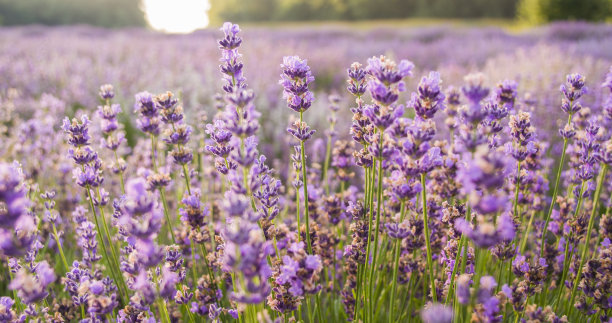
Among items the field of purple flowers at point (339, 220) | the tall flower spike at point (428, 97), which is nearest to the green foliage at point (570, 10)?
the field of purple flowers at point (339, 220)

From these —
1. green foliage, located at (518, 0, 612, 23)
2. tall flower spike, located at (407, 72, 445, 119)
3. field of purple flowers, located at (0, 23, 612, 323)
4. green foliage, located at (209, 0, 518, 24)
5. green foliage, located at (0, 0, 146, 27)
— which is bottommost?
field of purple flowers, located at (0, 23, 612, 323)

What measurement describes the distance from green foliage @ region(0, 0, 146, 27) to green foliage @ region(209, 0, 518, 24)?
16.2m

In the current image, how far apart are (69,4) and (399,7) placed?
30.1 metres

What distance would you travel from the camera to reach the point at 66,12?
29453 millimetres

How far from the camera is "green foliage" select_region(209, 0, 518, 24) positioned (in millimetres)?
40750

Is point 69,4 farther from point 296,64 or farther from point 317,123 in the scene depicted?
point 296,64

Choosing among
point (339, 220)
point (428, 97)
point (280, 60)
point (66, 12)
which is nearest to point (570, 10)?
point (280, 60)

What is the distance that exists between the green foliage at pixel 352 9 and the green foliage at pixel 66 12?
16.2 meters

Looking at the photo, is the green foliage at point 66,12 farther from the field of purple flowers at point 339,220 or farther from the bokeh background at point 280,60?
the field of purple flowers at point 339,220

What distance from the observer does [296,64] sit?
1.48 metres

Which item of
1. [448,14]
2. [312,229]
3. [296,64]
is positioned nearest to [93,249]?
[312,229]

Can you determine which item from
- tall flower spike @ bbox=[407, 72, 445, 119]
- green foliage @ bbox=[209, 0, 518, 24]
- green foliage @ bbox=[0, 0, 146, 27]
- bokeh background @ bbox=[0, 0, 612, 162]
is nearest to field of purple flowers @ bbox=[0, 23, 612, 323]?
tall flower spike @ bbox=[407, 72, 445, 119]

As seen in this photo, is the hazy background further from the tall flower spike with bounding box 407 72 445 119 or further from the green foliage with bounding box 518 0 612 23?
the tall flower spike with bounding box 407 72 445 119

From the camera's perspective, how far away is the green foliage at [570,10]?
22141 millimetres
